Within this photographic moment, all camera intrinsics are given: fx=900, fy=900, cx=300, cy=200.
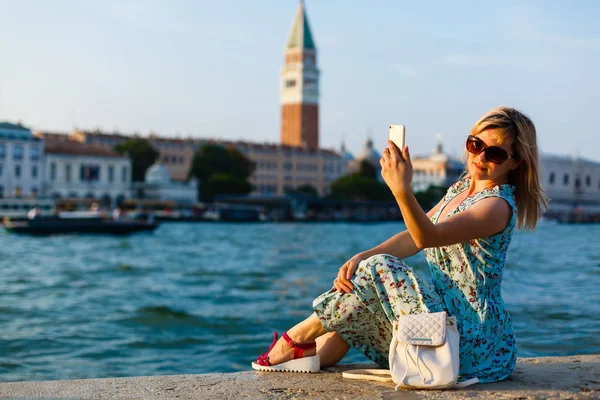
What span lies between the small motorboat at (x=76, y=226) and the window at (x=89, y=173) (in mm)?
24367

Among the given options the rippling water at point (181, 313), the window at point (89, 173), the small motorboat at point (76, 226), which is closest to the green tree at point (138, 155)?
the window at point (89, 173)

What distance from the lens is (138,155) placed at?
211ft

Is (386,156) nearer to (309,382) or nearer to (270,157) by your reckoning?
(309,382)

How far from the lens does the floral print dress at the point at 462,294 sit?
2.51 metres

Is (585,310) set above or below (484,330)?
below

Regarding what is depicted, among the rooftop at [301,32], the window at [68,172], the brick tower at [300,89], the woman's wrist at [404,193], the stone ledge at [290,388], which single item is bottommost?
the stone ledge at [290,388]

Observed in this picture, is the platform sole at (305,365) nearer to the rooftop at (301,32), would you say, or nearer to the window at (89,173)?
the window at (89,173)

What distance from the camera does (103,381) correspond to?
2717 mm

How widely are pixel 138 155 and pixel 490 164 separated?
62.8m

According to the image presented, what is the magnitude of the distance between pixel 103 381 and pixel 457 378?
1054 mm

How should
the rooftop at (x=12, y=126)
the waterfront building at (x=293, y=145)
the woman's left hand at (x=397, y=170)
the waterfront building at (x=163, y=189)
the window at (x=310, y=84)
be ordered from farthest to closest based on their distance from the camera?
the window at (x=310, y=84) < the waterfront building at (x=293, y=145) < the waterfront building at (x=163, y=189) < the rooftop at (x=12, y=126) < the woman's left hand at (x=397, y=170)

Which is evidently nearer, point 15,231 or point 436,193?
point 15,231

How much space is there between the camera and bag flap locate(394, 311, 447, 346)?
7.93 ft

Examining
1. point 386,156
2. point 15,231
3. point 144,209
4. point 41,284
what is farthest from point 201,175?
point 386,156
